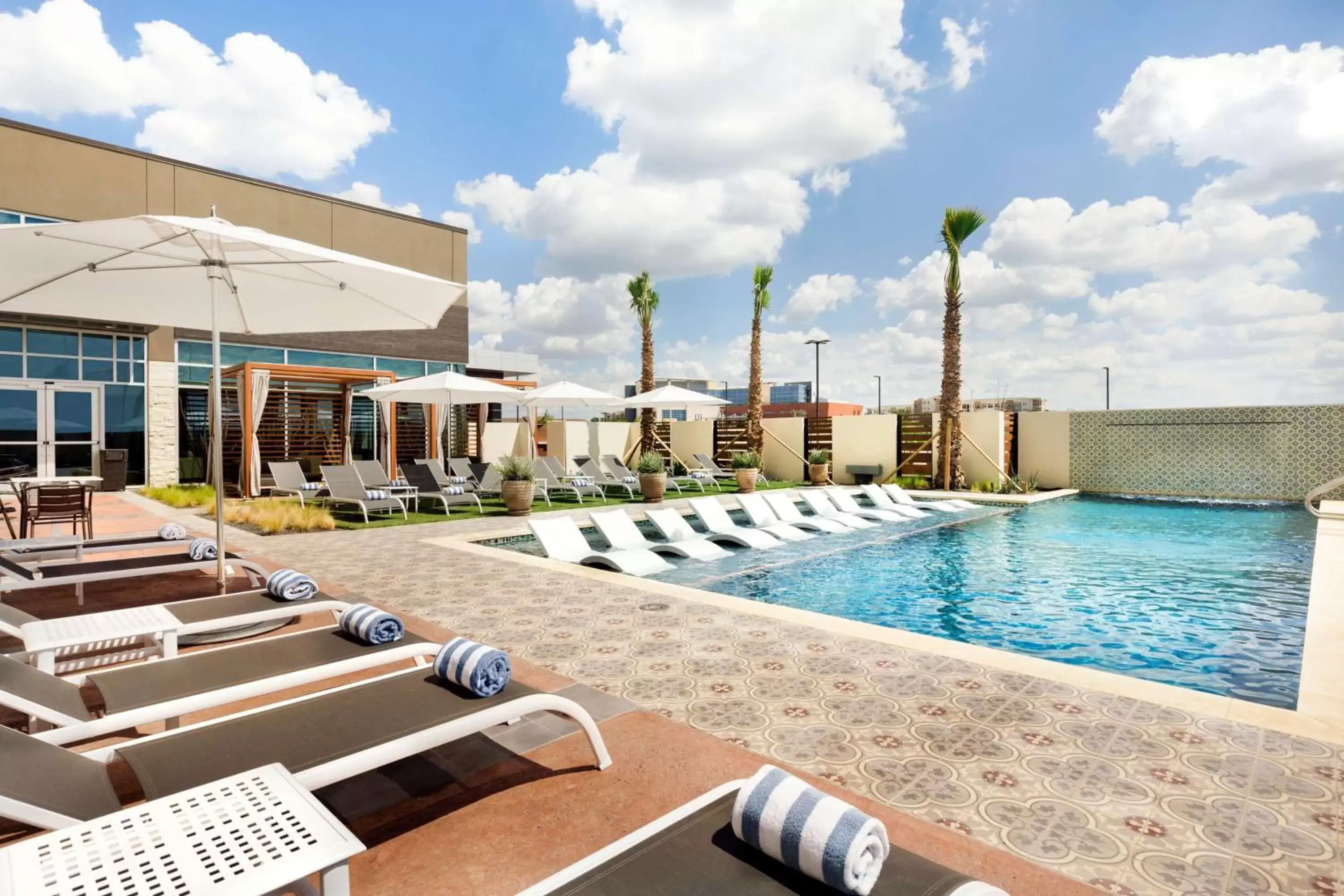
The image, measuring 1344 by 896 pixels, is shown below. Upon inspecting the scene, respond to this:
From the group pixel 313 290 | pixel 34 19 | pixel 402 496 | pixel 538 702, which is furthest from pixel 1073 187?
pixel 34 19

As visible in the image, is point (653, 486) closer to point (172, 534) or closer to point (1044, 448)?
point (172, 534)

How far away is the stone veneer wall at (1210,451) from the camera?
15000 millimetres

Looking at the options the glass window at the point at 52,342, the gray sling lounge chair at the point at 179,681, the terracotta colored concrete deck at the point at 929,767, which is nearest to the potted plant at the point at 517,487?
the terracotta colored concrete deck at the point at 929,767

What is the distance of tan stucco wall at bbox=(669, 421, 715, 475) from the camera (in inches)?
893

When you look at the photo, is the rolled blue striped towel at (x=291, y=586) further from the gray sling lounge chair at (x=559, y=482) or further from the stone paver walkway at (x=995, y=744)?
the gray sling lounge chair at (x=559, y=482)

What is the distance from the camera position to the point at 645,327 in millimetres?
20750

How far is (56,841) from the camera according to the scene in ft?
5.31

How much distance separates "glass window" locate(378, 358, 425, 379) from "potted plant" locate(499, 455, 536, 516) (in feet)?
36.6

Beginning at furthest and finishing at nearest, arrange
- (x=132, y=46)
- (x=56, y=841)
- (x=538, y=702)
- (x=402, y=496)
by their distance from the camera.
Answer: (x=132, y=46), (x=402, y=496), (x=538, y=702), (x=56, y=841)

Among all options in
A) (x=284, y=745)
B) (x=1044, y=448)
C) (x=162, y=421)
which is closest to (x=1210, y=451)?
(x=1044, y=448)

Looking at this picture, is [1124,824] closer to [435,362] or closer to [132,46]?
[132,46]

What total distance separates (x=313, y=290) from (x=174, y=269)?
98 cm

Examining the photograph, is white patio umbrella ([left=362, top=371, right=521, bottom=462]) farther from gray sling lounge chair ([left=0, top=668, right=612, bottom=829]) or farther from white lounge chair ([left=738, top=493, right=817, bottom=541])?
gray sling lounge chair ([left=0, top=668, right=612, bottom=829])

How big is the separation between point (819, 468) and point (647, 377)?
5557 mm
